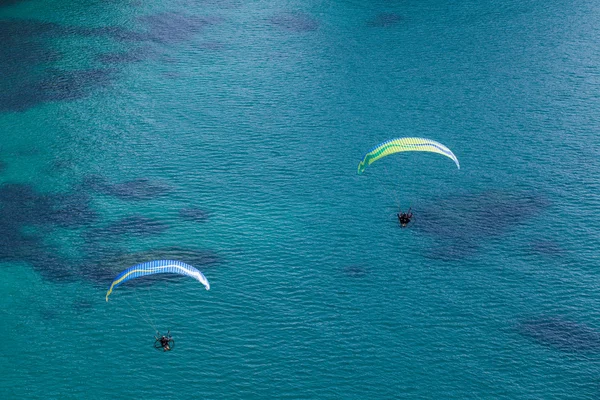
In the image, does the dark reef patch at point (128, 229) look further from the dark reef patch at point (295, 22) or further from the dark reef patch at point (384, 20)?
the dark reef patch at point (384, 20)

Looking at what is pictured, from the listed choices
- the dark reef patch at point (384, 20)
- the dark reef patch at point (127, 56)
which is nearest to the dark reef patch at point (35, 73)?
the dark reef patch at point (127, 56)

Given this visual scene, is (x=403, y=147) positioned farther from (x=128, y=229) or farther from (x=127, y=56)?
(x=127, y=56)

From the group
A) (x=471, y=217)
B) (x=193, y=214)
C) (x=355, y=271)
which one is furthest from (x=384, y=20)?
(x=355, y=271)

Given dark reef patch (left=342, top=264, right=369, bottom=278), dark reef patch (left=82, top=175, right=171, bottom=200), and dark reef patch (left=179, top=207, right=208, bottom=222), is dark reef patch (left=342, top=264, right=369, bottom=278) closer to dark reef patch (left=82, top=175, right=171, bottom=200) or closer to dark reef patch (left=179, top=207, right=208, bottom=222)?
dark reef patch (left=179, top=207, right=208, bottom=222)

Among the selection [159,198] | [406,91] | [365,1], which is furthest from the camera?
[365,1]

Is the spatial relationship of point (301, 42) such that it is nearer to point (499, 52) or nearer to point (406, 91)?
point (406, 91)

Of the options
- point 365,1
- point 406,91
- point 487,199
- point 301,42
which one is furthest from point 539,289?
point 365,1
